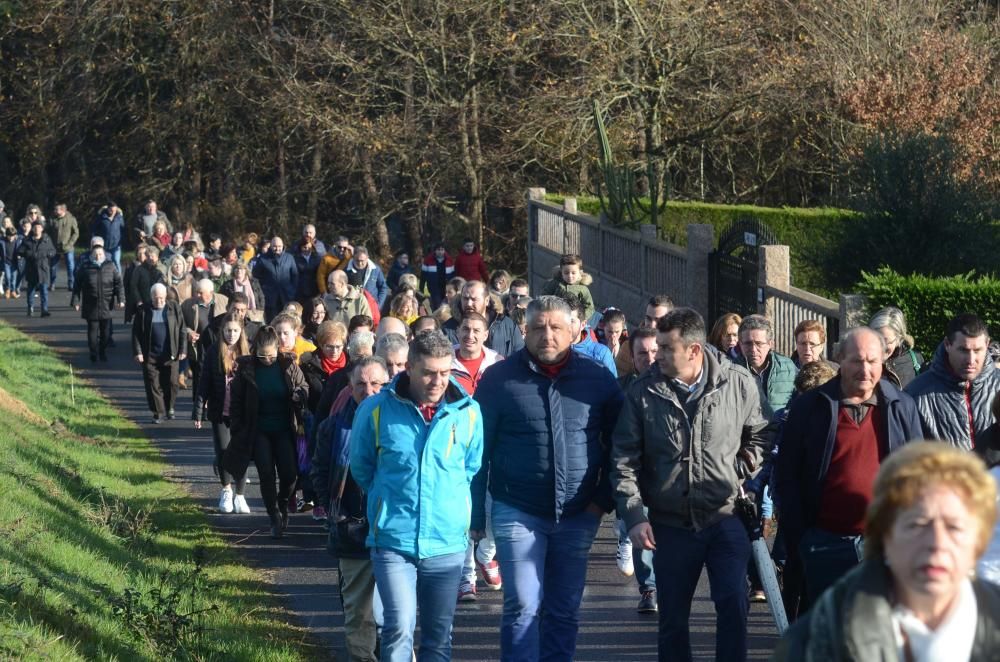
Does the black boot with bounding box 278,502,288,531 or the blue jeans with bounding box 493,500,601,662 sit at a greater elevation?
the blue jeans with bounding box 493,500,601,662

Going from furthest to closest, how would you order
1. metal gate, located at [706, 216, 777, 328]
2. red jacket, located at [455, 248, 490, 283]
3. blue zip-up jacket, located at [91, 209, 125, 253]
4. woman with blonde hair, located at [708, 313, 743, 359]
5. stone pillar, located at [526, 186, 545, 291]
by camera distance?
blue zip-up jacket, located at [91, 209, 125, 253], stone pillar, located at [526, 186, 545, 291], red jacket, located at [455, 248, 490, 283], metal gate, located at [706, 216, 777, 328], woman with blonde hair, located at [708, 313, 743, 359]

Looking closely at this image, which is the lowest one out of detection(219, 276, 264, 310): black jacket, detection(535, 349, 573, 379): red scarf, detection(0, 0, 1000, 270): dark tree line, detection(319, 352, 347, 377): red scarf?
detection(319, 352, 347, 377): red scarf

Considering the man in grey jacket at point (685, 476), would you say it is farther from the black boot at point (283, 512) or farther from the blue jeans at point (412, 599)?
the black boot at point (283, 512)

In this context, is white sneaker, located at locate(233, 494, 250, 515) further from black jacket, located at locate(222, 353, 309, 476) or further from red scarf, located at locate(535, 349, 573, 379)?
red scarf, located at locate(535, 349, 573, 379)

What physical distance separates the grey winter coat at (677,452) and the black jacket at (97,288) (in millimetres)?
16478

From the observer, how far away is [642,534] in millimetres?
6555

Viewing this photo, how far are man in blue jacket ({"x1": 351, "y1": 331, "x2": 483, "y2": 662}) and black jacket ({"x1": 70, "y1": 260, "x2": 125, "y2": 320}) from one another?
16119 mm

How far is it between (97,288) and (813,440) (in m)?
17.0

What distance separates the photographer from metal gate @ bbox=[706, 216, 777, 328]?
1767 cm

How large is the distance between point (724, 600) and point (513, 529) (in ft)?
3.15

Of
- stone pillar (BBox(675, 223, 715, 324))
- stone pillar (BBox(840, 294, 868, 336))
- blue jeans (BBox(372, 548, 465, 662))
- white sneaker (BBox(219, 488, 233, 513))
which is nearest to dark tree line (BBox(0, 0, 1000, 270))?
stone pillar (BBox(675, 223, 715, 324))

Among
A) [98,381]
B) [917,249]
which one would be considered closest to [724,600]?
[917,249]

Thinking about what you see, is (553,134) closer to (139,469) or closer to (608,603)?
(139,469)

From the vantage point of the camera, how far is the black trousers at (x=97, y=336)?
22.6 m
